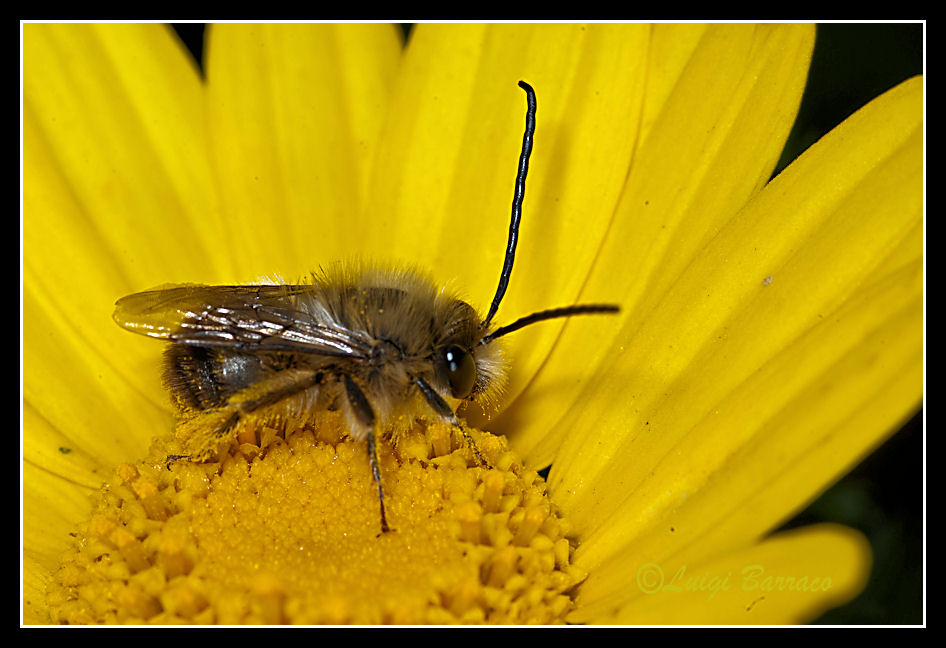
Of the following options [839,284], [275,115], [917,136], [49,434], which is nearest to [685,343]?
[839,284]

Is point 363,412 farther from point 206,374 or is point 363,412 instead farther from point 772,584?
point 772,584

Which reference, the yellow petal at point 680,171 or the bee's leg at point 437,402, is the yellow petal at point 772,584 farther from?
the yellow petal at point 680,171

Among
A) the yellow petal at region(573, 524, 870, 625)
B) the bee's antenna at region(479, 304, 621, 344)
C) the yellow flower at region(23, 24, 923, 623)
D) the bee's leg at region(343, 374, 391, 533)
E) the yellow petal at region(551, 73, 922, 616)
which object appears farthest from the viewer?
the bee's leg at region(343, 374, 391, 533)

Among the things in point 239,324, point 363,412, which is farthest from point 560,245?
point 239,324

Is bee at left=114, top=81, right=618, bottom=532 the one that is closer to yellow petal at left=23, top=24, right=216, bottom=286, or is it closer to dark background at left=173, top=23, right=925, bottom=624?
yellow petal at left=23, top=24, right=216, bottom=286

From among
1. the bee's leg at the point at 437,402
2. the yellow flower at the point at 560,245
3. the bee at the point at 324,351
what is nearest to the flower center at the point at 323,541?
the yellow flower at the point at 560,245

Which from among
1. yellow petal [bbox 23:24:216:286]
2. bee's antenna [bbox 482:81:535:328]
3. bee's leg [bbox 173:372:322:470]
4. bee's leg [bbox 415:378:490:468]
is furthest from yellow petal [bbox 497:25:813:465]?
yellow petal [bbox 23:24:216:286]
